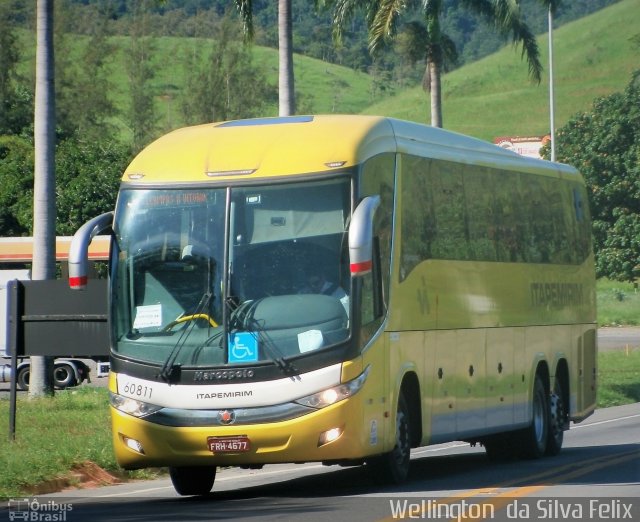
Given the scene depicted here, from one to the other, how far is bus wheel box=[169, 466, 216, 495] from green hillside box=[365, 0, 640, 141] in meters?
112

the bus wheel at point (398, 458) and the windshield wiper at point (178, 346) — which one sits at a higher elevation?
the windshield wiper at point (178, 346)

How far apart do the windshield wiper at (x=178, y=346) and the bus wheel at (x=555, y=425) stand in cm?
793

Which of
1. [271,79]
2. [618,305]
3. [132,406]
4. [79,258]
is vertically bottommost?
[618,305]

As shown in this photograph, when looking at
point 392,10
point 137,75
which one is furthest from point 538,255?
point 137,75

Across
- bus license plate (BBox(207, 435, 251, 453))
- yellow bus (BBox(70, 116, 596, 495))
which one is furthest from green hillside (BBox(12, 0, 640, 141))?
bus license plate (BBox(207, 435, 251, 453))

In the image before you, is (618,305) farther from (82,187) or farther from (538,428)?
(538,428)

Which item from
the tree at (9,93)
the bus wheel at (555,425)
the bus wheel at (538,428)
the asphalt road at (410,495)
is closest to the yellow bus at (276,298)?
the asphalt road at (410,495)

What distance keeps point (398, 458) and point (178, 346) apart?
2.72 metres

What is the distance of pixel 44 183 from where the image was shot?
23.6 m

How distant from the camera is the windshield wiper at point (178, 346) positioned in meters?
13.6

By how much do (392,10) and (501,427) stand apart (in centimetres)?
1500

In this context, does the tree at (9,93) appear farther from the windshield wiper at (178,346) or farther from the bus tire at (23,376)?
the windshield wiper at (178,346)

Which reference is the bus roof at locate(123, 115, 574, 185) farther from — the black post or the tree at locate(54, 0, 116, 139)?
the tree at locate(54, 0, 116, 139)

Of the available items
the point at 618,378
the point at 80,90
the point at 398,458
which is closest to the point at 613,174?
the point at 80,90
